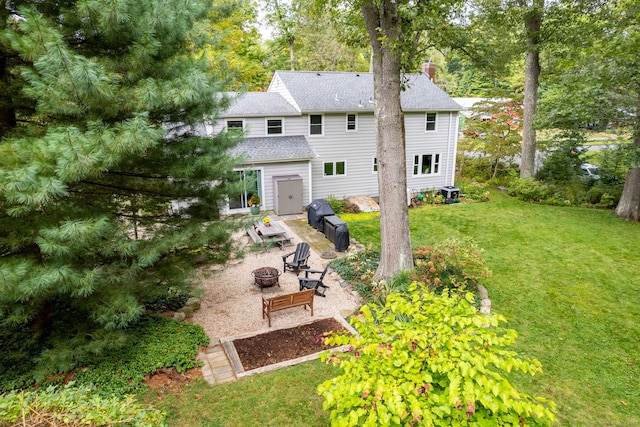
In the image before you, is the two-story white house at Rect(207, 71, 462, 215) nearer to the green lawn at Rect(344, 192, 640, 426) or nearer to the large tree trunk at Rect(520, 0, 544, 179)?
the green lawn at Rect(344, 192, 640, 426)

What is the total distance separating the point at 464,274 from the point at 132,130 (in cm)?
868

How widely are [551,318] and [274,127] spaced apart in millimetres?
14011

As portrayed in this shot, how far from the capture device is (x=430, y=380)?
333 centimetres

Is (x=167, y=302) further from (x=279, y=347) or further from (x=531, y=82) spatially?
(x=531, y=82)

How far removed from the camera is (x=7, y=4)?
19.6ft

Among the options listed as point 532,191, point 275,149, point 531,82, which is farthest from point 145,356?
point 531,82

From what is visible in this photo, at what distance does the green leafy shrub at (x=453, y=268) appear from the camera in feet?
33.7

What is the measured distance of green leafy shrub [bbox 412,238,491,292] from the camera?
1026 cm

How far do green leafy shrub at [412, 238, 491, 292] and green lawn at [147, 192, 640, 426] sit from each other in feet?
2.80

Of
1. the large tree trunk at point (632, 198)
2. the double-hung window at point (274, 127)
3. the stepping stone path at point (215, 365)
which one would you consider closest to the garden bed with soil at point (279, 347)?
the stepping stone path at point (215, 365)

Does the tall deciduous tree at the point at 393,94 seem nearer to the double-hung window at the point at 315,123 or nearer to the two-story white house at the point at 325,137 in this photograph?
the two-story white house at the point at 325,137

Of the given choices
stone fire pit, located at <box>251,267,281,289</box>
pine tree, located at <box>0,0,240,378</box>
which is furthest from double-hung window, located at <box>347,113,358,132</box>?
pine tree, located at <box>0,0,240,378</box>

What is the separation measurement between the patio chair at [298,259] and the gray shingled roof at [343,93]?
8.59 meters

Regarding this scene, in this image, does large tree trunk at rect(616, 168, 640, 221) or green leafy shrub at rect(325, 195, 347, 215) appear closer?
large tree trunk at rect(616, 168, 640, 221)
